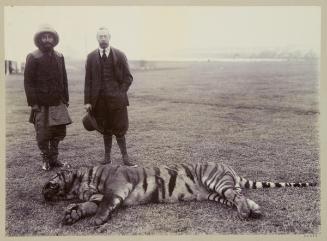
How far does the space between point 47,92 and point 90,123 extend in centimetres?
45

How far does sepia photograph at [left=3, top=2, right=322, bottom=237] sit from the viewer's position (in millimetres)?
3898

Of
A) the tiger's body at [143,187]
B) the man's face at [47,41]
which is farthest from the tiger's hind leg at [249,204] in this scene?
the man's face at [47,41]

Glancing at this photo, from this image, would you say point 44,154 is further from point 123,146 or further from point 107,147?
point 123,146

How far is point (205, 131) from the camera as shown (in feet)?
14.3

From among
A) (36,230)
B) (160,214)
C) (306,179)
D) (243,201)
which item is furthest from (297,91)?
(36,230)

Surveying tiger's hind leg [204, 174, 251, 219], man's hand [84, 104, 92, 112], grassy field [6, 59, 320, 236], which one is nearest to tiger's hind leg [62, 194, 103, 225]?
grassy field [6, 59, 320, 236]

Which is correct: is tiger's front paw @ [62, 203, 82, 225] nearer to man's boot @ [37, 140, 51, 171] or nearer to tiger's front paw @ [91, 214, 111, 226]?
tiger's front paw @ [91, 214, 111, 226]

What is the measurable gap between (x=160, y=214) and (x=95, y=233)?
53cm

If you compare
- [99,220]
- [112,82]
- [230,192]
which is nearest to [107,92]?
[112,82]

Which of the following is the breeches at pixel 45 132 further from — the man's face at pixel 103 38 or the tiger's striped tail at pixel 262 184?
the tiger's striped tail at pixel 262 184

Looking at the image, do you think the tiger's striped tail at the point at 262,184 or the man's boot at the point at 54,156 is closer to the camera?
the tiger's striped tail at the point at 262,184

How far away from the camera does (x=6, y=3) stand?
4.23m

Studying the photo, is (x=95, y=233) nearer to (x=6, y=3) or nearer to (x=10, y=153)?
(x=10, y=153)

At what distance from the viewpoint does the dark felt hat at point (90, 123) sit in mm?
4176
